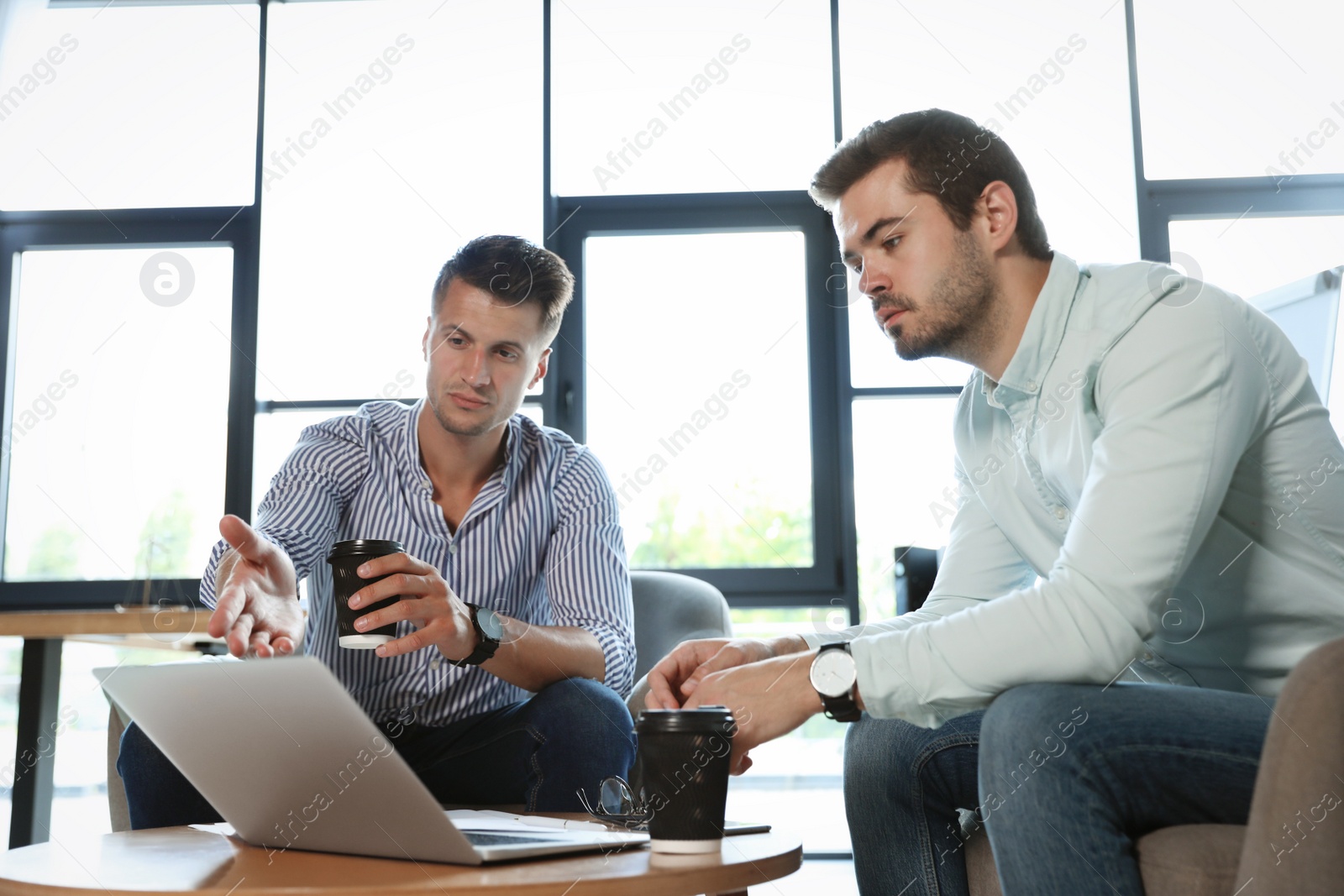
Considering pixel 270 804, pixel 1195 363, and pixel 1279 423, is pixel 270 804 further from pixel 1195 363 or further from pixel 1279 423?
pixel 1279 423

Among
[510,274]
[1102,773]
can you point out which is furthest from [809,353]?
[1102,773]

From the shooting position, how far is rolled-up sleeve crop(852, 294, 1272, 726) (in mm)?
968

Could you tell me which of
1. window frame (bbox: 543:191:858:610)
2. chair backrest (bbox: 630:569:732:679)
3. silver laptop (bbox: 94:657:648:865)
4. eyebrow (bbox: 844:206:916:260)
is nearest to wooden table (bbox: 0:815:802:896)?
silver laptop (bbox: 94:657:648:865)

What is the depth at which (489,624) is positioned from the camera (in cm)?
145

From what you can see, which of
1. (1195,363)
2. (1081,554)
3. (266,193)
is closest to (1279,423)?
(1195,363)

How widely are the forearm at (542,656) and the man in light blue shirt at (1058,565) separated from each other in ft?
1.37

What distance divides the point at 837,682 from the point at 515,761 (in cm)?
65

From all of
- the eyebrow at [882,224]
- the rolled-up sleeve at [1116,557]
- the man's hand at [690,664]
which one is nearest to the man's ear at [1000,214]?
the eyebrow at [882,224]

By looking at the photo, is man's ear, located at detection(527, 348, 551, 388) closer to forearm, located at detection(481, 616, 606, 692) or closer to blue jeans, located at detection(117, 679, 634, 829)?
forearm, located at detection(481, 616, 606, 692)

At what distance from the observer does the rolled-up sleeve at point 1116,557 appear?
3.18 feet

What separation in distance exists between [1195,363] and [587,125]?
9.48 ft

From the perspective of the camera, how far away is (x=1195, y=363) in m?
1.06

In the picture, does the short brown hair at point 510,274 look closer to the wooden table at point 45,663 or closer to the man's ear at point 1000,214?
the man's ear at point 1000,214

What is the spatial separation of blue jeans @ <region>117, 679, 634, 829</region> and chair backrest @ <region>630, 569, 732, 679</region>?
666mm
